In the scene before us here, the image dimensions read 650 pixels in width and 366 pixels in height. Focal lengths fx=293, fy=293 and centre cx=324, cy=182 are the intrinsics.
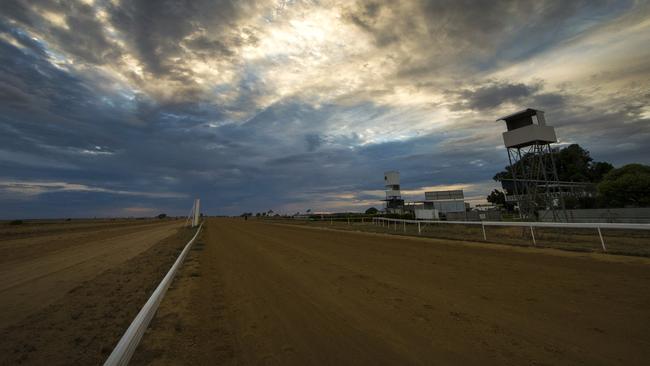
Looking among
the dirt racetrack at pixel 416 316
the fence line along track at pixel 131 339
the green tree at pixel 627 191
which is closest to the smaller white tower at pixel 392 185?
the green tree at pixel 627 191

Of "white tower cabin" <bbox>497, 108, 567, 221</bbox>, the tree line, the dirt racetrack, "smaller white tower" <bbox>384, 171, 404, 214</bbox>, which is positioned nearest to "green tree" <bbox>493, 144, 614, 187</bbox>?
the tree line

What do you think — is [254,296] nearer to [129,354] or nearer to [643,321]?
[129,354]

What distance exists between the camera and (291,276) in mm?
9016

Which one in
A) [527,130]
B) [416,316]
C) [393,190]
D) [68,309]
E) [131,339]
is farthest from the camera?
[393,190]

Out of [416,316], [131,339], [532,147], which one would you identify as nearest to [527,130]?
[532,147]

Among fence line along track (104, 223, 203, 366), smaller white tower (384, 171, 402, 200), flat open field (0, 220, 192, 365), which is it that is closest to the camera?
fence line along track (104, 223, 203, 366)

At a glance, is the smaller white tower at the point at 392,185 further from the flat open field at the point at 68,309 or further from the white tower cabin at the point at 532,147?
the flat open field at the point at 68,309

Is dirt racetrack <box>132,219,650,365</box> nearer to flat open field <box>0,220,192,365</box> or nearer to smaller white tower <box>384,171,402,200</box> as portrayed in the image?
flat open field <box>0,220,192,365</box>

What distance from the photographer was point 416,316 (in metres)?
5.12

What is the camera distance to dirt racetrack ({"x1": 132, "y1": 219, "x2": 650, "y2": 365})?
12.3ft

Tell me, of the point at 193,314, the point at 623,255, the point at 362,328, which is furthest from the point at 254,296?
the point at 623,255

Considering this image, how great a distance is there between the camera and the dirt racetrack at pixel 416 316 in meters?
3.76

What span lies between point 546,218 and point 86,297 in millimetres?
40288

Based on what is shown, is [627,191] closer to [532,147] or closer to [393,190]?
[532,147]
